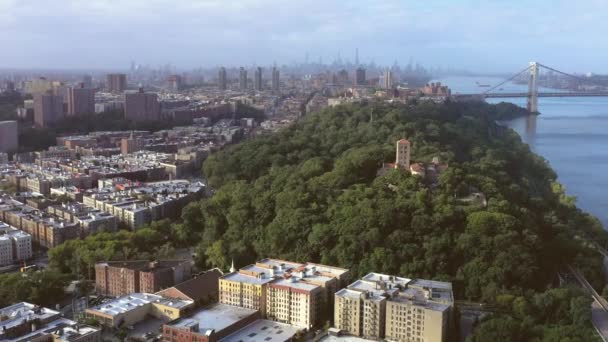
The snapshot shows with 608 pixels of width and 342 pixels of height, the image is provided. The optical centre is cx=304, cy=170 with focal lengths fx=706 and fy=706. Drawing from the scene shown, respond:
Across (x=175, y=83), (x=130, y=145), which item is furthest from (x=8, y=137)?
(x=175, y=83)

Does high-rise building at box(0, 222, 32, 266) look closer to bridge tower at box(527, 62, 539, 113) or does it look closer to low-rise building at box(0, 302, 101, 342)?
low-rise building at box(0, 302, 101, 342)

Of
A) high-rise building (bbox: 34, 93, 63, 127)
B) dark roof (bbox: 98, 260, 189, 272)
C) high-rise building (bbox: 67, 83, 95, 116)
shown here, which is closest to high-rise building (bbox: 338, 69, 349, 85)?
high-rise building (bbox: 67, 83, 95, 116)

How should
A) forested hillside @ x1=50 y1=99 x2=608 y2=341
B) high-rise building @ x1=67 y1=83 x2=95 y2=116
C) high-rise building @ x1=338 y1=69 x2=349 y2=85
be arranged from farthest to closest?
high-rise building @ x1=338 y1=69 x2=349 y2=85 < high-rise building @ x1=67 y1=83 x2=95 y2=116 < forested hillside @ x1=50 y1=99 x2=608 y2=341

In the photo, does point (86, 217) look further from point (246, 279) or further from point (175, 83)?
point (175, 83)

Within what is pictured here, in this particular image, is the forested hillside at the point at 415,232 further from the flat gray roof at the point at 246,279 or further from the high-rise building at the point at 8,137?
the high-rise building at the point at 8,137

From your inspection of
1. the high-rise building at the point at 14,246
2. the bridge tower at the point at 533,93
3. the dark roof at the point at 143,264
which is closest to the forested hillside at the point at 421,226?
the dark roof at the point at 143,264

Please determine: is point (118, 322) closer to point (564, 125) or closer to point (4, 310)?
point (4, 310)
